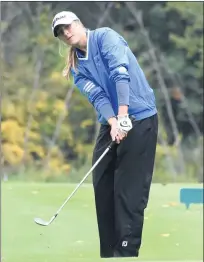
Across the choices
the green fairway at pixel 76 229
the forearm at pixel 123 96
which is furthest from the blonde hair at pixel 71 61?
the green fairway at pixel 76 229

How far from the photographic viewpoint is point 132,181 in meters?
3.29

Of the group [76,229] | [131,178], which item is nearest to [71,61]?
[131,178]

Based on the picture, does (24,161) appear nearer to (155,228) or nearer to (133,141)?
(155,228)

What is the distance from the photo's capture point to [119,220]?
3307 mm

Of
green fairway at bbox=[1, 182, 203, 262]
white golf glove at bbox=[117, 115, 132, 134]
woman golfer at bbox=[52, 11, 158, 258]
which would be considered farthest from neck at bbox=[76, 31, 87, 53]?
green fairway at bbox=[1, 182, 203, 262]

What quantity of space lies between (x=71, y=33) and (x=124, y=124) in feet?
1.45

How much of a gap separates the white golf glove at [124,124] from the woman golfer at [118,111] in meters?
0.05

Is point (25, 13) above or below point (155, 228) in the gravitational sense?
above

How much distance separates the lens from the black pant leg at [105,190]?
337cm

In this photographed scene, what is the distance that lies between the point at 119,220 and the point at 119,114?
0.48 metres

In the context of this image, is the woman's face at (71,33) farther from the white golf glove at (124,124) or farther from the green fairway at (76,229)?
the green fairway at (76,229)

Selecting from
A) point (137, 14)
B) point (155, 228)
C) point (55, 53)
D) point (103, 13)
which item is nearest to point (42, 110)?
point (55, 53)

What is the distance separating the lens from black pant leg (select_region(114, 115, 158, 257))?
3.28 metres

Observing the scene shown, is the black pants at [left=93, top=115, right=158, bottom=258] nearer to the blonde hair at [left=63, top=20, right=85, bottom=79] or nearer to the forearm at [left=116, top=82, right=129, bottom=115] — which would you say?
the forearm at [left=116, top=82, right=129, bottom=115]
